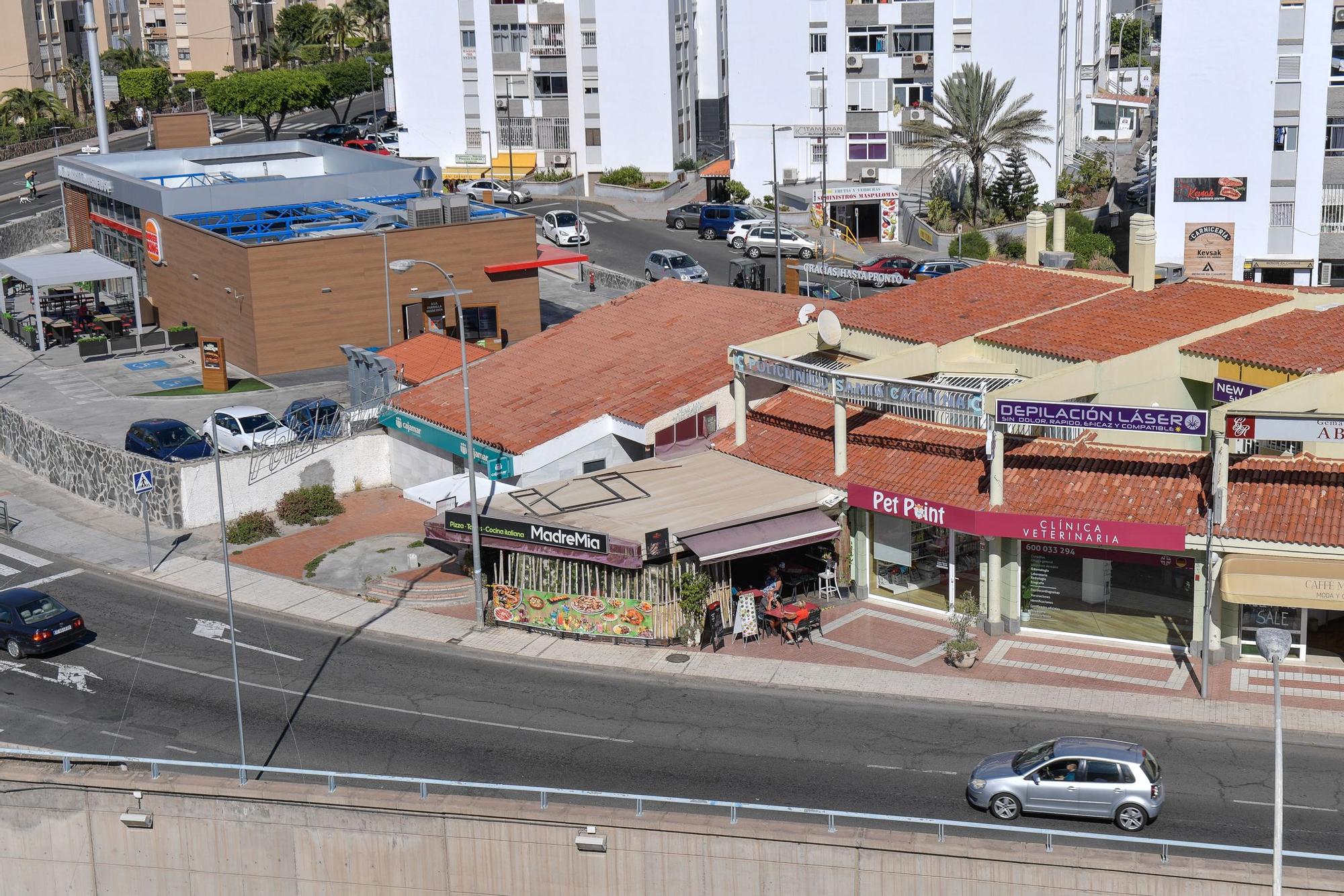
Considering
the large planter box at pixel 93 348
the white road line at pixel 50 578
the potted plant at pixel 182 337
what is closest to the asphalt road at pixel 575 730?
the white road line at pixel 50 578

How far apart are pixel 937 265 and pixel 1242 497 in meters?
37.8

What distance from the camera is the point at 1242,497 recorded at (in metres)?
37.9

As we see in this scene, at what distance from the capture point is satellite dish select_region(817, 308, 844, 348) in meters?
47.2

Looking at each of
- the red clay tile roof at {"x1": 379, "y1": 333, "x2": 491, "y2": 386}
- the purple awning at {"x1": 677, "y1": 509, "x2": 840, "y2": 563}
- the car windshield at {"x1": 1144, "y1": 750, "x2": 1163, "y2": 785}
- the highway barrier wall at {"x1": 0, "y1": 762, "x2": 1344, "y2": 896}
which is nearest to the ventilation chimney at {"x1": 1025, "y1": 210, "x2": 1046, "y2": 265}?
the purple awning at {"x1": 677, "y1": 509, "x2": 840, "y2": 563}

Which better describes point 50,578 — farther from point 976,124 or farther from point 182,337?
point 976,124

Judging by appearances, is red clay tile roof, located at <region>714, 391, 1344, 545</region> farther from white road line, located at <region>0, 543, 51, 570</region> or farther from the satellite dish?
white road line, located at <region>0, 543, 51, 570</region>

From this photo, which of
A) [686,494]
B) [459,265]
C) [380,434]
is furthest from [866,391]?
[459,265]

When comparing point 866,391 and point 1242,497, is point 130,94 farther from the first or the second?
point 1242,497

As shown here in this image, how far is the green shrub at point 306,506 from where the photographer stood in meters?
49.9

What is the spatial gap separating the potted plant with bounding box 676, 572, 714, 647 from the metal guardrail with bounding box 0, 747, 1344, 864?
326 inches

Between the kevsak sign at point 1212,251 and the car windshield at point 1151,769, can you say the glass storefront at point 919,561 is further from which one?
the kevsak sign at point 1212,251

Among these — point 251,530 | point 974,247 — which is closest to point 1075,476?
point 251,530

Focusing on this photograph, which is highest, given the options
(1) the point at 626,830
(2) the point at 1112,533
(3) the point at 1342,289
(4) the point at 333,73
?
(4) the point at 333,73

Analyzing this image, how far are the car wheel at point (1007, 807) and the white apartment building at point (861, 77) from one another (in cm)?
6313
